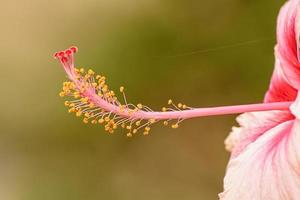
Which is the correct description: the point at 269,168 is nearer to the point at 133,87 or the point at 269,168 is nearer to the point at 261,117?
the point at 261,117

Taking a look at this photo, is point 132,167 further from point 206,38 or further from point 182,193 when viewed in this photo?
point 206,38

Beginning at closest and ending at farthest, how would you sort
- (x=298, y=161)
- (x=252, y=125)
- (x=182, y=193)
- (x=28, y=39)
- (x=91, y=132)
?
(x=298, y=161), (x=252, y=125), (x=182, y=193), (x=91, y=132), (x=28, y=39)

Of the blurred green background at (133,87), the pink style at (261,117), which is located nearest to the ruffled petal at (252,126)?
the pink style at (261,117)

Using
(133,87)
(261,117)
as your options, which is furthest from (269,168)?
(133,87)

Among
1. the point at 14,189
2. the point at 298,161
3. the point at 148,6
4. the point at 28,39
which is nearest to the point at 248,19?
the point at 148,6

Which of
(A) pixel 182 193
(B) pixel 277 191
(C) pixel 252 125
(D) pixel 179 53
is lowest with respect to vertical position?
(B) pixel 277 191

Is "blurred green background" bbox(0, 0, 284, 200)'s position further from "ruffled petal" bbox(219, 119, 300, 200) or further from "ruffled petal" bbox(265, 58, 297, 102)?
"ruffled petal" bbox(219, 119, 300, 200)

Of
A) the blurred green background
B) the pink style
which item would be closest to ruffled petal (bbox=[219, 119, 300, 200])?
the pink style
